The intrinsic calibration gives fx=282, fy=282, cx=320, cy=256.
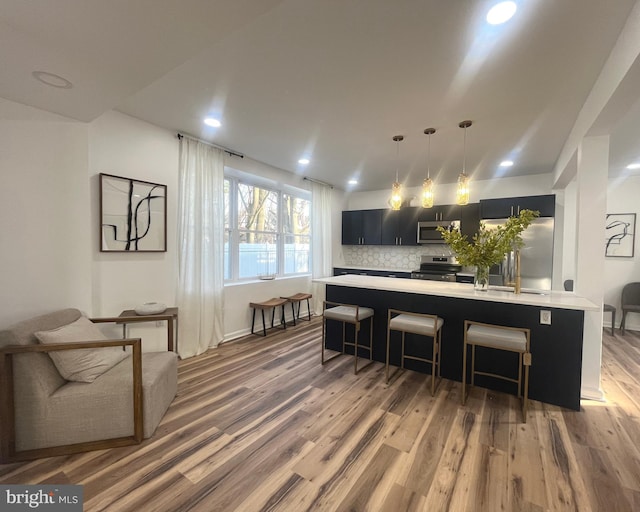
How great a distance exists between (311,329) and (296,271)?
125cm

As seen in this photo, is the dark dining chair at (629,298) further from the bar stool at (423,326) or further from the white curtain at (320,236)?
the white curtain at (320,236)

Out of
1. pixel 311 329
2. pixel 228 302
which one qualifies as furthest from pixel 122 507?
pixel 311 329

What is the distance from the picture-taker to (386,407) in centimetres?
237

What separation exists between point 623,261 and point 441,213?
9.67ft

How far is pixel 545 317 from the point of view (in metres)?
2.43

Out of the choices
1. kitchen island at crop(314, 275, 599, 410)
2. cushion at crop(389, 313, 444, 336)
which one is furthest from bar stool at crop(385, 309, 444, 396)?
kitchen island at crop(314, 275, 599, 410)

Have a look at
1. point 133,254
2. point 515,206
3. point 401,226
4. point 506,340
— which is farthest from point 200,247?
point 515,206

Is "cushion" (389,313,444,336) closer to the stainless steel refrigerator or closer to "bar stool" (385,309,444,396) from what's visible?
"bar stool" (385,309,444,396)

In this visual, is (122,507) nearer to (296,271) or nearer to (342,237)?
(296,271)

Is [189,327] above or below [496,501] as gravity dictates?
above

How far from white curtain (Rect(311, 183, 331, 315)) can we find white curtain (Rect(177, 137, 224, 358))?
2172mm

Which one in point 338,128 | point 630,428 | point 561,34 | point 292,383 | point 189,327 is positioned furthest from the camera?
point 189,327

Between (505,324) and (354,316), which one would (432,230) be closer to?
(505,324)

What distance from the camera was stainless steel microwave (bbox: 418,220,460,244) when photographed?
5.19m
